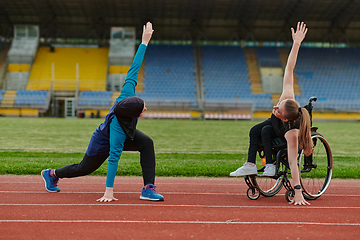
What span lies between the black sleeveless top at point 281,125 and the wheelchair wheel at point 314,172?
346 millimetres

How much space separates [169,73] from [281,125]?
34.2 m

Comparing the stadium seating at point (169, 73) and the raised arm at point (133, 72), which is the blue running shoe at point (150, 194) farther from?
the stadium seating at point (169, 73)

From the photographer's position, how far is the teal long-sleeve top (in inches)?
176

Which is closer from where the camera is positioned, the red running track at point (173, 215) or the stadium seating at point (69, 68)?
the red running track at point (173, 215)

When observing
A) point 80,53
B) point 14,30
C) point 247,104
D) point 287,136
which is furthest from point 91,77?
point 287,136

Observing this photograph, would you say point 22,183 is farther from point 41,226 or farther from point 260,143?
point 260,143

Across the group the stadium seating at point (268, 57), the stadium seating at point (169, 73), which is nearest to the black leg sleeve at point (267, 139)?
the stadium seating at point (169, 73)

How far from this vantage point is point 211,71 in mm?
39000

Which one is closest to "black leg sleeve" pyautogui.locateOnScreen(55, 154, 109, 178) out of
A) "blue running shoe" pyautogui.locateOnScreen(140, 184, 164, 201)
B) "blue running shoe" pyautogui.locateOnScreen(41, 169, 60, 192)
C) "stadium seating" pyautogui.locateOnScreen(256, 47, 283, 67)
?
"blue running shoe" pyautogui.locateOnScreen(41, 169, 60, 192)

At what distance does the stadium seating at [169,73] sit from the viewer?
3556 cm

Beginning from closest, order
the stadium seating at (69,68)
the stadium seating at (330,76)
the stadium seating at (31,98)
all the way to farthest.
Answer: the stadium seating at (31,98), the stadium seating at (330,76), the stadium seating at (69,68)

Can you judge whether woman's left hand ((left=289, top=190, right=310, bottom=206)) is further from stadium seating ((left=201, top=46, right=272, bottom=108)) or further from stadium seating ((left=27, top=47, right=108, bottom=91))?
stadium seating ((left=27, top=47, right=108, bottom=91))

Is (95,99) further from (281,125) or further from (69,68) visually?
(281,125)

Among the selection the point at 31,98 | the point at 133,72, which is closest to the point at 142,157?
the point at 133,72
